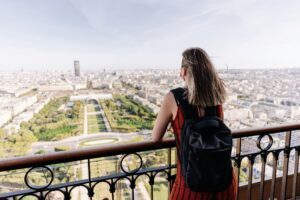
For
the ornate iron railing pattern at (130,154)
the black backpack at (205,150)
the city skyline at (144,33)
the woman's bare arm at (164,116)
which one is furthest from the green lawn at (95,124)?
the black backpack at (205,150)

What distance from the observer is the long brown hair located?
0.96 m

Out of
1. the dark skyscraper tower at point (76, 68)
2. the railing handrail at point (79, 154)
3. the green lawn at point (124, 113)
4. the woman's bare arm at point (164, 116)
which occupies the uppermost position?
the dark skyscraper tower at point (76, 68)

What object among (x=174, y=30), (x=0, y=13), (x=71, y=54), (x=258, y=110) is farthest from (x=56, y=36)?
(x=258, y=110)

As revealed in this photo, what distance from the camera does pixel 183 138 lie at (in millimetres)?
966

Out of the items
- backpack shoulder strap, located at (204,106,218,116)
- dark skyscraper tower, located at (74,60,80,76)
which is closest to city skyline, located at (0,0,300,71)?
backpack shoulder strap, located at (204,106,218,116)

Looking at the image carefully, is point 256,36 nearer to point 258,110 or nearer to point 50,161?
point 258,110

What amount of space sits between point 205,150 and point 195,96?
0.23 m

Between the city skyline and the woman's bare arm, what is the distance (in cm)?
30

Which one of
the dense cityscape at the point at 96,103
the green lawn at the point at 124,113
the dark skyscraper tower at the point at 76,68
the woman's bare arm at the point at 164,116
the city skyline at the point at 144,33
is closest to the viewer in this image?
the woman's bare arm at the point at 164,116

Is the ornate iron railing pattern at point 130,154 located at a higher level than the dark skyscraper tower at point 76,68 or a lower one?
lower

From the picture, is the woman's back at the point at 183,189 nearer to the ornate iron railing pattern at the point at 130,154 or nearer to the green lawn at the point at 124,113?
the ornate iron railing pattern at the point at 130,154

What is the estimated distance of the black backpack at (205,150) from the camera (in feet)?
2.99

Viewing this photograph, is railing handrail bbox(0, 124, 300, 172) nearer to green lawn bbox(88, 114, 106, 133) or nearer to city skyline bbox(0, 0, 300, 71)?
city skyline bbox(0, 0, 300, 71)

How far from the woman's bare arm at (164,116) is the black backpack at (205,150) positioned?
0.05 m
